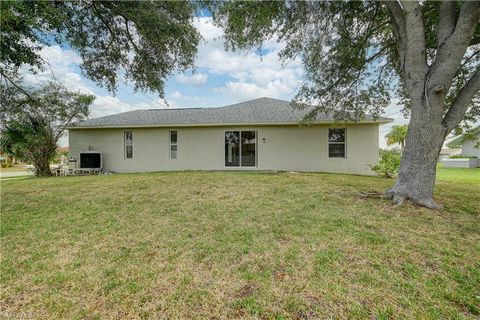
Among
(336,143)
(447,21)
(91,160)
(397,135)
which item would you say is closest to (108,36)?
(447,21)

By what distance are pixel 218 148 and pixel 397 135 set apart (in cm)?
3077

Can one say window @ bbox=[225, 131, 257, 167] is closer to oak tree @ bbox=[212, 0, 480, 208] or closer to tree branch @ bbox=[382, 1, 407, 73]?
oak tree @ bbox=[212, 0, 480, 208]

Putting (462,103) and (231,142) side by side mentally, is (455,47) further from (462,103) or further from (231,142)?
(231,142)

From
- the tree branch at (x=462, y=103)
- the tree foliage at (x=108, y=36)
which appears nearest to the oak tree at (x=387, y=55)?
the tree branch at (x=462, y=103)

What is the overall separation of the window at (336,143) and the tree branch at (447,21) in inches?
280

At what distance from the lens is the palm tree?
1248 inches

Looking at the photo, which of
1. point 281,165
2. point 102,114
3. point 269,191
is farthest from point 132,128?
point 269,191

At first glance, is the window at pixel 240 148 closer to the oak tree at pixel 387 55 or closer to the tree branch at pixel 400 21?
the oak tree at pixel 387 55

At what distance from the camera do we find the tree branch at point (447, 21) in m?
5.01

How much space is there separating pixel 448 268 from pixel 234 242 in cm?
247

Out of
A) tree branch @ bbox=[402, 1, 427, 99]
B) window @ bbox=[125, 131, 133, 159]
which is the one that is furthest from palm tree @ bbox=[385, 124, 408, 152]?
window @ bbox=[125, 131, 133, 159]

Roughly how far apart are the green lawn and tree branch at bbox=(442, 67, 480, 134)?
1768 mm

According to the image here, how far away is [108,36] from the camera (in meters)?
6.80

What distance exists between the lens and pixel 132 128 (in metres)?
13.1
